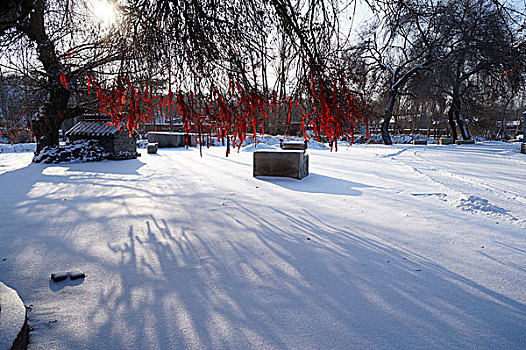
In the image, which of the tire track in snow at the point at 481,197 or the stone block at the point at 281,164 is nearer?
the tire track in snow at the point at 481,197

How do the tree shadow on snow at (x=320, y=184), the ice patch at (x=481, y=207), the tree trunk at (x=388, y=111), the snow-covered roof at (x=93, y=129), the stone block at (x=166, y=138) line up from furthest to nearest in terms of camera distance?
the tree trunk at (x=388, y=111) < the stone block at (x=166, y=138) < the snow-covered roof at (x=93, y=129) < the tree shadow on snow at (x=320, y=184) < the ice patch at (x=481, y=207)

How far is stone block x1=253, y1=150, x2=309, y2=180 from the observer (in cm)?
786

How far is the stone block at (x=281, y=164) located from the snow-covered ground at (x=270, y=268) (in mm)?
1711

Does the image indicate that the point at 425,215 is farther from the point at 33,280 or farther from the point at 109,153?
the point at 109,153

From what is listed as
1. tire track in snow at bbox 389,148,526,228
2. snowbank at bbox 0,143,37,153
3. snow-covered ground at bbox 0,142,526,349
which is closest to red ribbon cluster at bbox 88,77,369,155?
snow-covered ground at bbox 0,142,526,349

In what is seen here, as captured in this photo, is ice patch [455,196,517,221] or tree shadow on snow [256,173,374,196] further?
tree shadow on snow [256,173,374,196]

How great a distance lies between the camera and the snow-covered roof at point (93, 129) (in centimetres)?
1226

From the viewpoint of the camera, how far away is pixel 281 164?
799 centimetres

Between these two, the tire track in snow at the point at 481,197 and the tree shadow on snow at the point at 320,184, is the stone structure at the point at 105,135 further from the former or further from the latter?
the tire track in snow at the point at 481,197

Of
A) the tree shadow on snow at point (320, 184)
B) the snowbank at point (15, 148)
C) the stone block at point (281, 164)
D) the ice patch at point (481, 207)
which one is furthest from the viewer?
the snowbank at point (15, 148)

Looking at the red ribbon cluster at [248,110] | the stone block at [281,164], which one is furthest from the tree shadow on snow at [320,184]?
the red ribbon cluster at [248,110]

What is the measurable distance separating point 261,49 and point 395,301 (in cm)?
262

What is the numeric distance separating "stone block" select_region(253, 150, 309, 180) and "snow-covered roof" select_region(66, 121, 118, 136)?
7.43 meters

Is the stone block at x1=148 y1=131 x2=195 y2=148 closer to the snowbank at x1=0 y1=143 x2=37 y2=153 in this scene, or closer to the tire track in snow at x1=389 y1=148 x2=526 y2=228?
the snowbank at x1=0 y1=143 x2=37 y2=153
